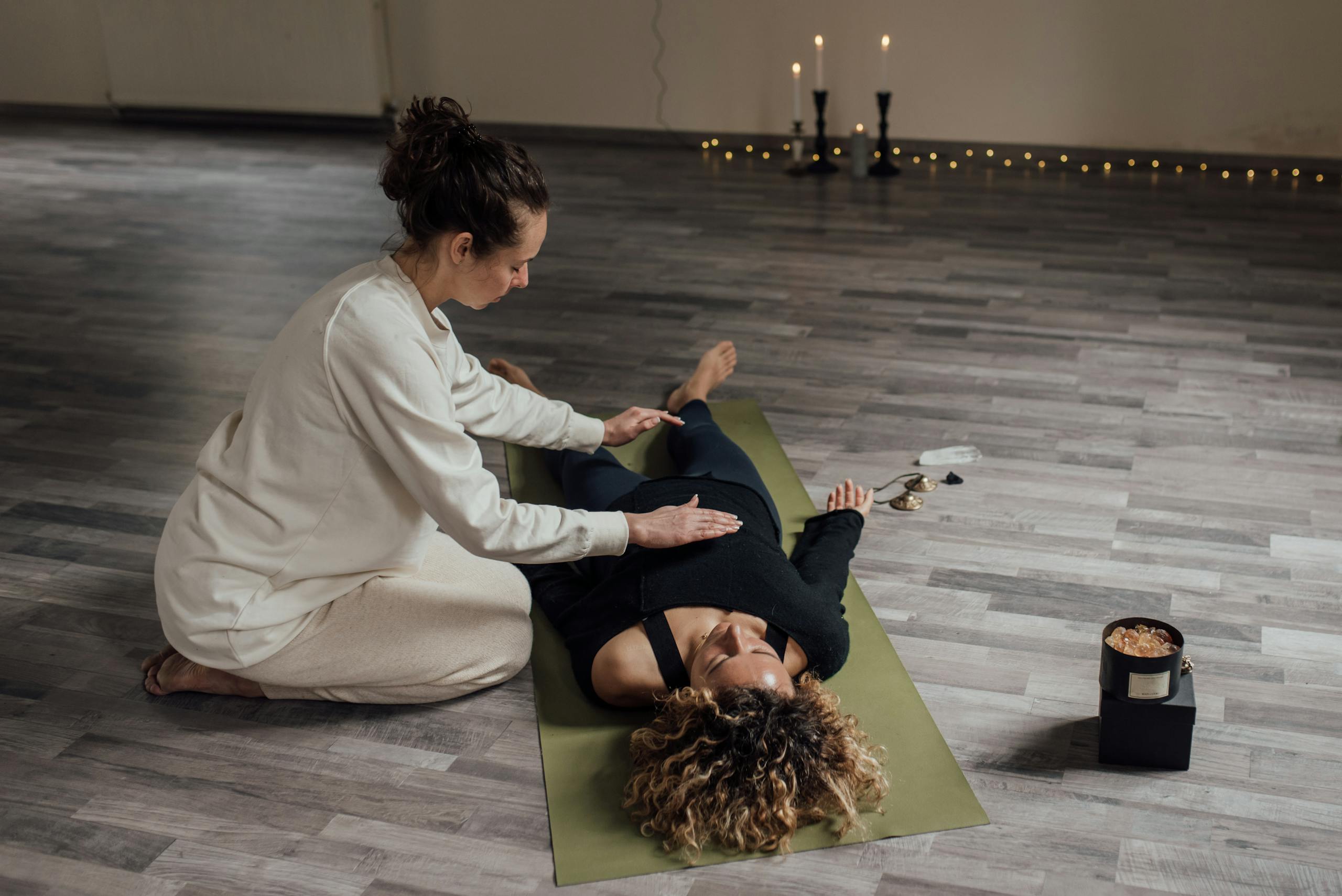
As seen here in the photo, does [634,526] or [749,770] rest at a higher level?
[634,526]

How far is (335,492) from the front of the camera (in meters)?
1.71

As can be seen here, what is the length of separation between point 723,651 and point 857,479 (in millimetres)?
952

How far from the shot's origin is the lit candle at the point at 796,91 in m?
5.34

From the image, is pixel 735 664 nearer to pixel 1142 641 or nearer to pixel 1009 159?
pixel 1142 641

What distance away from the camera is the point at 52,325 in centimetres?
364

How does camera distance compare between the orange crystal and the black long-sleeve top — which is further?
the black long-sleeve top

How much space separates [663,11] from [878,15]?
1.03 meters

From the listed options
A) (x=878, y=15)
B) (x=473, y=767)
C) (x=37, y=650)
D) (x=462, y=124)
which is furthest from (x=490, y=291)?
(x=878, y=15)

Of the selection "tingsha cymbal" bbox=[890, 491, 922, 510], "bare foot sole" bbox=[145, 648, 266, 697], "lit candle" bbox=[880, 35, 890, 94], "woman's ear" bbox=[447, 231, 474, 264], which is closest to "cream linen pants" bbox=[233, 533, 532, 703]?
"bare foot sole" bbox=[145, 648, 266, 697]

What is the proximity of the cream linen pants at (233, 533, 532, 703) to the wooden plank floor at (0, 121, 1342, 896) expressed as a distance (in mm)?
50

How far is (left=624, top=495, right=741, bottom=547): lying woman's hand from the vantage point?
1757 millimetres

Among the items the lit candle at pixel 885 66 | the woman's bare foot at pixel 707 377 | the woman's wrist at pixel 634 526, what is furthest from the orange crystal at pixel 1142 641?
the lit candle at pixel 885 66

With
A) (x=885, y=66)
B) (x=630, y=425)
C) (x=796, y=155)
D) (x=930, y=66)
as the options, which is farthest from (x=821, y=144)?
(x=630, y=425)

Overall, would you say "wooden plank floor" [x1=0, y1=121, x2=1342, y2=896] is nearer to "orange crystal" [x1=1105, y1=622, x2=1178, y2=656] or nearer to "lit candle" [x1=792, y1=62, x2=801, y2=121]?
"orange crystal" [x1=1105, y1=622, x2=1178, y2=656]
